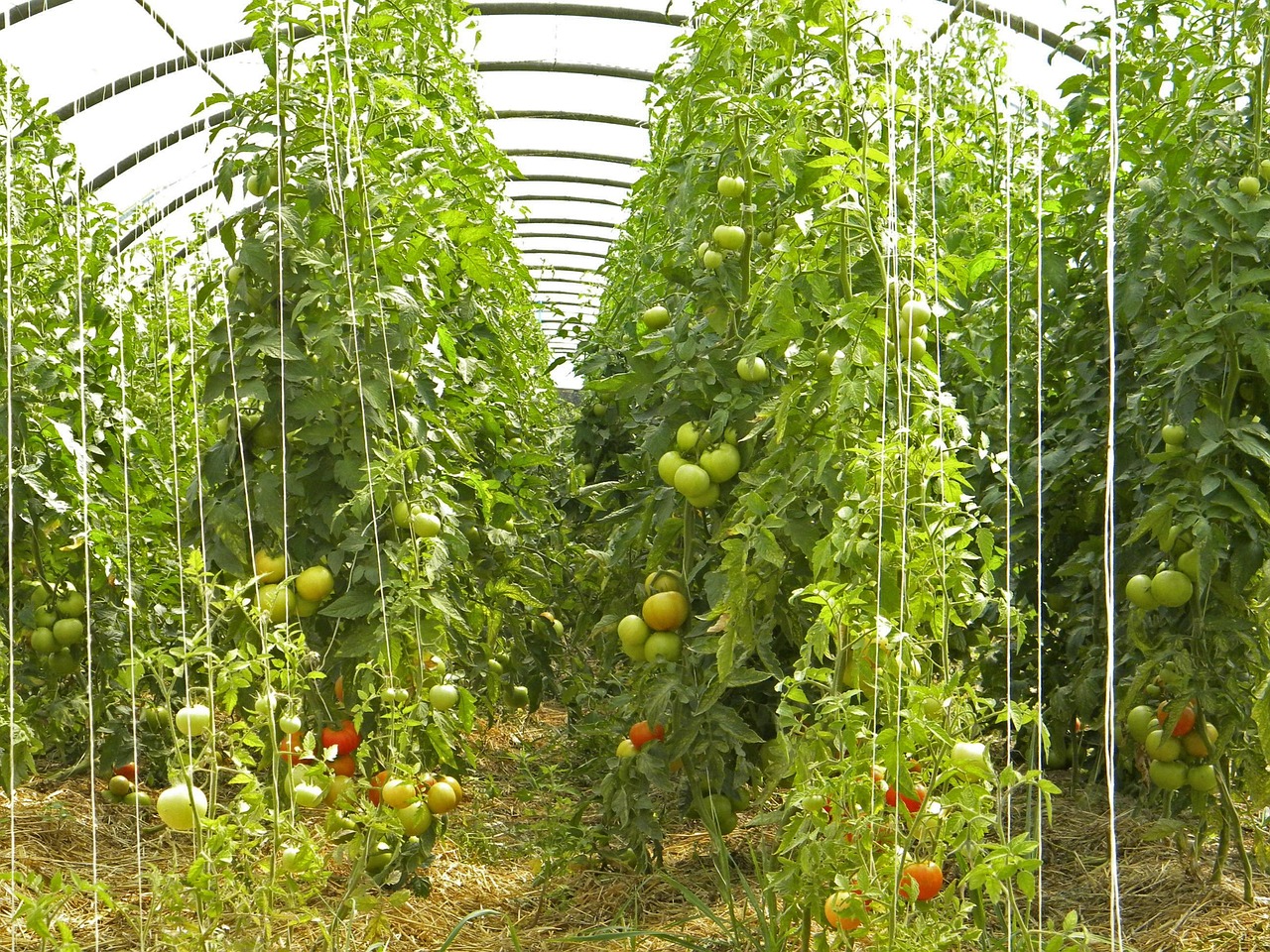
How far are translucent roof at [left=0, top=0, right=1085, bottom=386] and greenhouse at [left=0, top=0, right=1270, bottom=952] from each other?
193cm

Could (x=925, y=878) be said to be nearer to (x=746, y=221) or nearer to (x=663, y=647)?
(x=663, y=647)

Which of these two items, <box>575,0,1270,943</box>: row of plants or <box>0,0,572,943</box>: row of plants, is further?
<box>0,0,572,943</box>: row of plants

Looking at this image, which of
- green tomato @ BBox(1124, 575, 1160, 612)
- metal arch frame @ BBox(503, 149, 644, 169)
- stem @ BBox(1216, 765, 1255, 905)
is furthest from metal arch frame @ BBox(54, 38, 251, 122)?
stem @ BBox(1216, 765, 1255, 905)

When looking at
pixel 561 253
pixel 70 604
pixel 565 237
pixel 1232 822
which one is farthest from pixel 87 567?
pixel 561 253

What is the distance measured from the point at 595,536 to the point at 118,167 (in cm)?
488

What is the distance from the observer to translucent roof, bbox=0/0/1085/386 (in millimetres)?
5938

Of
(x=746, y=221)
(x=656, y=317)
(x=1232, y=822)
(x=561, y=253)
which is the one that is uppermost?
(x=561, y=253)

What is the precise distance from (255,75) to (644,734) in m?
6.09

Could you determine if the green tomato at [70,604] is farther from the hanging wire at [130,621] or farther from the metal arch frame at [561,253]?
the metal arch frame at [561,253]

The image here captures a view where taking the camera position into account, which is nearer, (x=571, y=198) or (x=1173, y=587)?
(x=1173, y=587)

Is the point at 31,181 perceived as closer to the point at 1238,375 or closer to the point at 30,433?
the point at 30,433

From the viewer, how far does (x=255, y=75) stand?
738cm

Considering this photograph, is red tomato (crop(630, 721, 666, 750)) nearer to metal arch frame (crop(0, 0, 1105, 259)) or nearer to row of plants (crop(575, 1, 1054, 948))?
row of plants (crop(575, 1, 1054, 948))

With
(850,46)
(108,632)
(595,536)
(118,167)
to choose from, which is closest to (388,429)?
(850,46)
